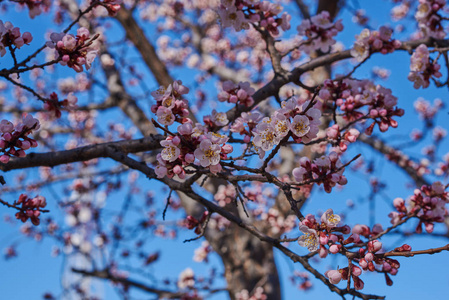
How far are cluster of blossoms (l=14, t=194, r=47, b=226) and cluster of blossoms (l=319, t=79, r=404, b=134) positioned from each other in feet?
6.36

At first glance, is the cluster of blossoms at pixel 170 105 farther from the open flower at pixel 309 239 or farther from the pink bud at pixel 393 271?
the pink bud at pixel 393 271

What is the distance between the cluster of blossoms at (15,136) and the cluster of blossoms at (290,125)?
3.67 ft

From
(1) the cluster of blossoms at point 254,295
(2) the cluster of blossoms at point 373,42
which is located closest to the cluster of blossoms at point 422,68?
(2) the cluster of blossoms at point 373,42

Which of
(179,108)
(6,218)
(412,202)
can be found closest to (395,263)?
(412,202)

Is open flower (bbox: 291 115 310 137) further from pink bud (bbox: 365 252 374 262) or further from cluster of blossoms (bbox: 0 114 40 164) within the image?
cluster of blossoms (bbox: 0 114 40 164)

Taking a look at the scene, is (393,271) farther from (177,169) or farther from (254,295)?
(254,295)

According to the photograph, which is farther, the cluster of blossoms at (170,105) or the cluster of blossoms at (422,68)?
the cluster of blossoms at (422,68)

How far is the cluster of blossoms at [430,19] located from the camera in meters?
2.77

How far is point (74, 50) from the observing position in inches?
74.0

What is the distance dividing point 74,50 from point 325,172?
4.73ft

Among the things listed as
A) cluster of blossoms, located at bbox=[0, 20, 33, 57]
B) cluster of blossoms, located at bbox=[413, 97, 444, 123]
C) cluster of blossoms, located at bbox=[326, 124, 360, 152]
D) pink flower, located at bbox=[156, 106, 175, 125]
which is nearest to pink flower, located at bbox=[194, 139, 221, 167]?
pink flower, located at bbox=[156, 106, 175, 125]

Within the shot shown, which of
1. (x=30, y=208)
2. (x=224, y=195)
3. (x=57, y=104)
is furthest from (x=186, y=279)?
(x=57, y=104)

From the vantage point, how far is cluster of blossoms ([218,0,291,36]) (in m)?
2.45

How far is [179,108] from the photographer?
5.42ft
